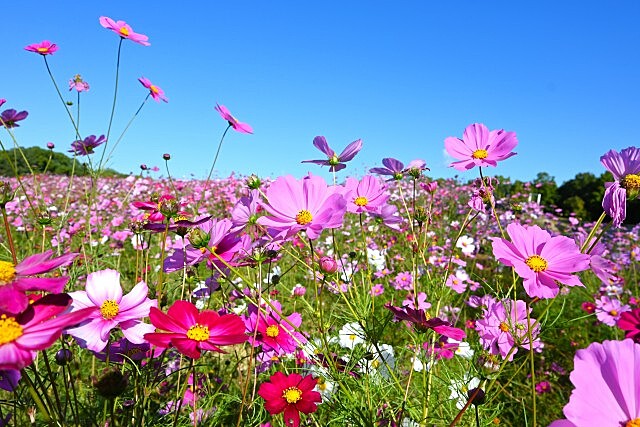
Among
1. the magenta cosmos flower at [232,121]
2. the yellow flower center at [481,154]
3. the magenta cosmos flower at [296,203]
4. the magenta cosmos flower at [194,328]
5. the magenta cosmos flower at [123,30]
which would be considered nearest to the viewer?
the magenta cosmos flower at [194,328]

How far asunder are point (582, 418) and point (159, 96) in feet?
5.41

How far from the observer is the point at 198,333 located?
650 mm

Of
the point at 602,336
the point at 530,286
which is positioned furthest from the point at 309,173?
the point at 602,336

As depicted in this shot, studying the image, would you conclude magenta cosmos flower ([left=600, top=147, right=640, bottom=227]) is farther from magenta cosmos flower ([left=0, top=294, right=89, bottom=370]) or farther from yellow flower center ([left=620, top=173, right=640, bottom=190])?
magenta cosmos flower ([left=0, top=294, right=89, bottom=370])

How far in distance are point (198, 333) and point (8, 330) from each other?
0.87 feet

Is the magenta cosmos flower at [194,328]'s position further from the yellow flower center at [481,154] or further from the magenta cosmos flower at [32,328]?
the yellow flower center at [481,154]

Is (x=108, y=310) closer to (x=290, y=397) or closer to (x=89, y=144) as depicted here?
(x=290, y=397)

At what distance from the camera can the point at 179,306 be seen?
2.14ft

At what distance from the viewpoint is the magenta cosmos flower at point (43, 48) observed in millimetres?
1550

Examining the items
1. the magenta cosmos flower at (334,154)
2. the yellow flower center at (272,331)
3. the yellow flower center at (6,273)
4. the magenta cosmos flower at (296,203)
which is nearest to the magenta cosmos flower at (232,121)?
the magenta cosmos flower at (334,154)

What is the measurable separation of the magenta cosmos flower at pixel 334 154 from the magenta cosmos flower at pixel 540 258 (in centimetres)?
42

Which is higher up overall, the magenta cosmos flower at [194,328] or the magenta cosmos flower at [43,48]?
the magenta cosmos flower at [43,48]

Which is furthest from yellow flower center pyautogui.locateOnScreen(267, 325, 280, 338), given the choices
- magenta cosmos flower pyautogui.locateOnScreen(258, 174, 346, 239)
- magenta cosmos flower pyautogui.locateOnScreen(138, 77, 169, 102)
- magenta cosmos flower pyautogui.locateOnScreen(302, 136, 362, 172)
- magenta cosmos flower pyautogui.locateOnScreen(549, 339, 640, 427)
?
magenta cosmos flower pyautogui.locateOnScreen(138, 77, 169, 102)

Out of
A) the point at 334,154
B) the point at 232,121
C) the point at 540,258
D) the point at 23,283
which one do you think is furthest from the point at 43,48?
the point at 540,258
